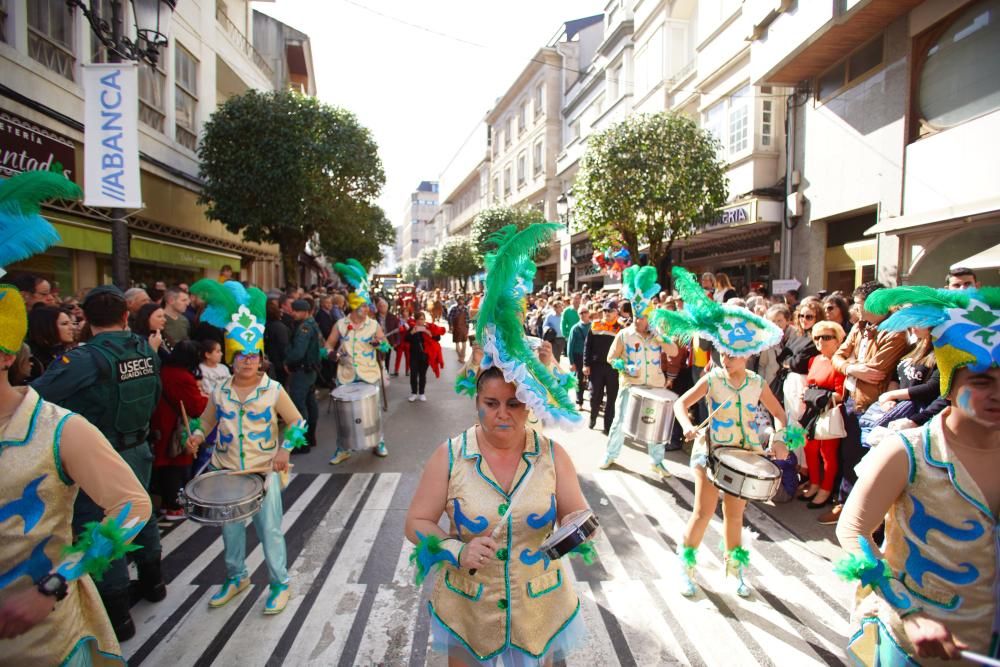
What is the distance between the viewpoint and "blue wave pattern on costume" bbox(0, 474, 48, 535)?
192cm

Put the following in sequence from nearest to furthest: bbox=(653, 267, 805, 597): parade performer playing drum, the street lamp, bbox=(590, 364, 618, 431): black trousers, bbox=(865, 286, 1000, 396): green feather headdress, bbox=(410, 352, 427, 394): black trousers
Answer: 1. bbox=(865, 286, 1000, 396): green feather headdress
2. bbox=(653, 267, 805, 597): parade performer playing drum
3. the street lamp
4. bbox=(590, 364, 618, 431): black trousers
5. bbox=(410, 352, 427, 394): black trousers

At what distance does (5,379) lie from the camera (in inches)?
79.7

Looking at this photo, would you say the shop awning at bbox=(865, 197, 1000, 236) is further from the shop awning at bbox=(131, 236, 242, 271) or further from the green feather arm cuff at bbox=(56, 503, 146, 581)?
the shop awning at bbox=(131, 236, 242, 271)

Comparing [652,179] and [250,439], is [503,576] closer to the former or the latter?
[250,439]

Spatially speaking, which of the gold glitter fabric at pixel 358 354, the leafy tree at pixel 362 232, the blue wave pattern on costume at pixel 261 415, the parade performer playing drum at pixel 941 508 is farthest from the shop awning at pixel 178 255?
the parade performer playing drum at pixel 941 508

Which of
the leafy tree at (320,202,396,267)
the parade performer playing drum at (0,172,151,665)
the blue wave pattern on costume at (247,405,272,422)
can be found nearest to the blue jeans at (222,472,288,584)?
the blue wave pattern on costume at (247,405,272,422)

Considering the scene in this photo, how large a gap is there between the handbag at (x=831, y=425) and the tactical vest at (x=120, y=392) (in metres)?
5.90

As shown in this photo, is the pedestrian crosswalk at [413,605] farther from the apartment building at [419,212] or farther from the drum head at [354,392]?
the apartment building at [419,212]

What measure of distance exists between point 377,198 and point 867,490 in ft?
60.6

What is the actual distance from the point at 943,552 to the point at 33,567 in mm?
3313

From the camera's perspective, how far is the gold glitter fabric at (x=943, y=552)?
199 cm

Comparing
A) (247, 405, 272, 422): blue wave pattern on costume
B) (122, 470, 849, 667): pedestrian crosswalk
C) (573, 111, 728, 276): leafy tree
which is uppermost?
(573, 111, 728, 276): leafy tree

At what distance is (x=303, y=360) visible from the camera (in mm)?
7609

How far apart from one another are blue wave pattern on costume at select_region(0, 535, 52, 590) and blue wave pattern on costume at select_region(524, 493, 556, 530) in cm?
178
